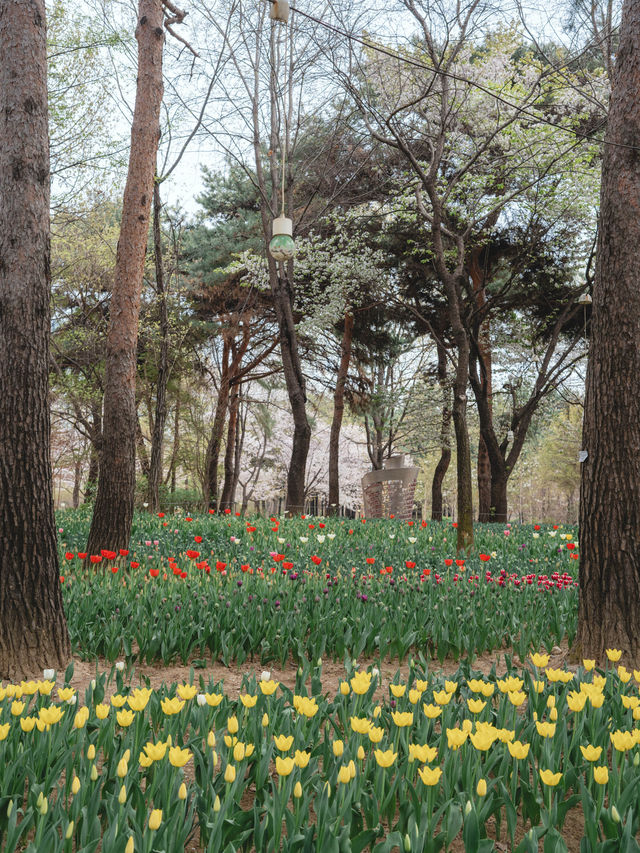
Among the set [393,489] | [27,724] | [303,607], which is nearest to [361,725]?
[27,724]

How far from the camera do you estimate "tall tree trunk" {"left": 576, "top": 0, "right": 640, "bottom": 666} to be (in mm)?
3207

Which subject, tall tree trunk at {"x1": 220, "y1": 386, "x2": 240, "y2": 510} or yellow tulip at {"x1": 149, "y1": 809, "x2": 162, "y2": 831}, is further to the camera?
tall tree trunk at {"x1": 220, "y1": 386, "x2": 240, "y2": 510}

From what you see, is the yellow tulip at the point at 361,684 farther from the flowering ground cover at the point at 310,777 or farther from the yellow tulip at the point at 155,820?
the yellow tulip at the point at 155,820

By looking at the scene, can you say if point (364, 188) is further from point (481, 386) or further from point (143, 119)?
point (143, 119)

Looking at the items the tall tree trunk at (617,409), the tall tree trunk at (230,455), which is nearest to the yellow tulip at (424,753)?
the tall tree trunk at (617,409)

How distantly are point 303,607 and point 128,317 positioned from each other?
329 centimetres

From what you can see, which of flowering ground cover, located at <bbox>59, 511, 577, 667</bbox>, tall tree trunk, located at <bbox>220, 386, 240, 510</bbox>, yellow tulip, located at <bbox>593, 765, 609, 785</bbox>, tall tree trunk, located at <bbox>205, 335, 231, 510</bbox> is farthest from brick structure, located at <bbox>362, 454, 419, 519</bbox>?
yellow tulip, located at <bbox>593, 765, 609, 785</bbox>

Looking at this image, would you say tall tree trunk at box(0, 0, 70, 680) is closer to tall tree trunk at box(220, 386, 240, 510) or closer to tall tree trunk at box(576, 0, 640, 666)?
tall tree trunk at box(576, 0, 640, 666)

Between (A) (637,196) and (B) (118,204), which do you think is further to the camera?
(B) (118,204)

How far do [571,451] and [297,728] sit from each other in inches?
1145

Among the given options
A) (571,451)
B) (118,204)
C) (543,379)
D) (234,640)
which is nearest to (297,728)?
(234,640)

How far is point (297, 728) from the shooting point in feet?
6.42

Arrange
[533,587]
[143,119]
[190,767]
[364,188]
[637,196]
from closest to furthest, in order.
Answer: [190,767]
[637,196]
[533,587]
[143,119]
[364,188]

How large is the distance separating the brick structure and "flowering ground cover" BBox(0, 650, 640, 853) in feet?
36.2
